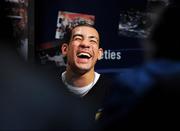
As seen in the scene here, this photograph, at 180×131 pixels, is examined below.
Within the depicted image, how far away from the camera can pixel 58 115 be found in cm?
470

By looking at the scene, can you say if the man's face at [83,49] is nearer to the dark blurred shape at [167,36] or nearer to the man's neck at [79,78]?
the man's neck at [79,78]

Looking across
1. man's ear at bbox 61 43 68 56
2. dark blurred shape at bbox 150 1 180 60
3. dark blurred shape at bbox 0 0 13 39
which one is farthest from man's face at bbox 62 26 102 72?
dark blurred shape at bbox 150 1 180 60

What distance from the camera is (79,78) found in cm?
479

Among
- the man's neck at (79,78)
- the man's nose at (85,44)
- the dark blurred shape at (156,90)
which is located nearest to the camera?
the dark blurred shape at (156,90)

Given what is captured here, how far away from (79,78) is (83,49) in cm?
29

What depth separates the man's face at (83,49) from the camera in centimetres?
466

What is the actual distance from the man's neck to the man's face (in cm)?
6

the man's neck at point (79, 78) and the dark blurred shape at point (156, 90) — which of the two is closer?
the dark blurred shape at point (156, 90)

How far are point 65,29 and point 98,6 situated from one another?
0.35 metres

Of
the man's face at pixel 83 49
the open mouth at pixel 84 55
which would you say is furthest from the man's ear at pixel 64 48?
the open mouth at pixel 84 55

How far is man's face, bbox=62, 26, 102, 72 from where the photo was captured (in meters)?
4.66

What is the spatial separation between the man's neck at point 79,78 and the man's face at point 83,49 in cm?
6

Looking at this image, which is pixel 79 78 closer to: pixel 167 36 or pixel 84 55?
pixel 84 55

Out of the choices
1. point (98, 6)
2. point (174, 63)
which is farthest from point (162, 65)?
point (98, 6)
